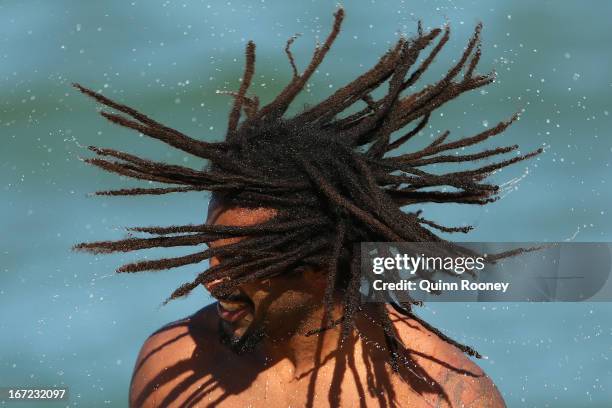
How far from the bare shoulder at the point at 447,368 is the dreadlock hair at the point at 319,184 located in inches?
2.6

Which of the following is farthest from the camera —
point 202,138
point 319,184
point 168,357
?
point 202,138

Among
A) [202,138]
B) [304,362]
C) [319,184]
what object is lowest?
[304,362]

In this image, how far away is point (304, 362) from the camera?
4.41ft

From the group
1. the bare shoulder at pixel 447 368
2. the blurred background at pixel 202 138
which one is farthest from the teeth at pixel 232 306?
the blurred background at pixel 202 138

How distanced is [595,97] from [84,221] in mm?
1779

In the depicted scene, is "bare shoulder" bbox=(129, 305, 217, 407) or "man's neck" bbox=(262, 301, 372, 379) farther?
"bare shoulder" bbox=(129, 305, 217, 407)

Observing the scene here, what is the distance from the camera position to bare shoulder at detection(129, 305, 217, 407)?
57.3 inches

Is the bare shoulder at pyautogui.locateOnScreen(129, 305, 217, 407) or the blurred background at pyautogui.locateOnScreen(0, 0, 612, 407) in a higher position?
the blurred background at pyautogui.locateOnScreen(0, 0, 612, 407)

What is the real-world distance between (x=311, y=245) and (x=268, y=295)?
88 mm

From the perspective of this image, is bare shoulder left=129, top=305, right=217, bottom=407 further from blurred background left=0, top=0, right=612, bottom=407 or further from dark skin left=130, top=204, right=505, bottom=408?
blurred background left=0, top=0, right=612, bottom=407

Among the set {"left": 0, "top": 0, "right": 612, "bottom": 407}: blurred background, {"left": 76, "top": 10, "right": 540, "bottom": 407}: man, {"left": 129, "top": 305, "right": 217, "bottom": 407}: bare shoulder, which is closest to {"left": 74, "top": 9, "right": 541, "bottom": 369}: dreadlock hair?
{"left": 76, "top": 10, "right": 540, "bottom": 407}: man

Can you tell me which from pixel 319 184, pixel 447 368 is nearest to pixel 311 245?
pixel 319 184

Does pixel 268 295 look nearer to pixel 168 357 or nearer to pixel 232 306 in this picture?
pixel 232 306

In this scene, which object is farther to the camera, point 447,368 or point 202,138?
point 202,138
